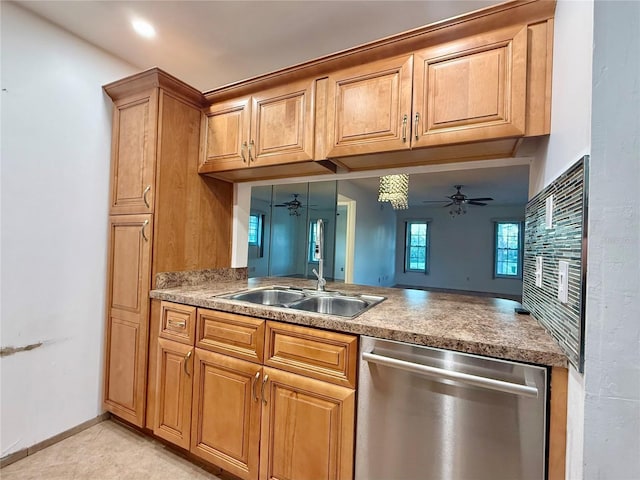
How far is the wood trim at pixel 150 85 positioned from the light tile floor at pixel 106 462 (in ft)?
7.12

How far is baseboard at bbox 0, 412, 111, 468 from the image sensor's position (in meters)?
1.66

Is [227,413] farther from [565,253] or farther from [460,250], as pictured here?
[460,250]

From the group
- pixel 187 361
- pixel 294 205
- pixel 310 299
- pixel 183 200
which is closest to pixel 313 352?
pixel 310 299

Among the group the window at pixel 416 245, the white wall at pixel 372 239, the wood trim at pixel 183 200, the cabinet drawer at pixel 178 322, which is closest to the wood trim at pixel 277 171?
the wood trim at pixel 183 200

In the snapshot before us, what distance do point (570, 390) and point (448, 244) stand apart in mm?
8119

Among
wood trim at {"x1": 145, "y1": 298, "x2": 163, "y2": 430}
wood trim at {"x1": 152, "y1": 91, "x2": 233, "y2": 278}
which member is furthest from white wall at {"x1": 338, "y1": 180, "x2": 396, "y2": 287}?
wood trim at {"x1": 145, "y1": 298, "x2": 163, "y2": 430}

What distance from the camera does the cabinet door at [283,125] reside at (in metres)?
1.71

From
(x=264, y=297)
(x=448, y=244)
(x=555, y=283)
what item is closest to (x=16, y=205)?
(x=264, y=297)

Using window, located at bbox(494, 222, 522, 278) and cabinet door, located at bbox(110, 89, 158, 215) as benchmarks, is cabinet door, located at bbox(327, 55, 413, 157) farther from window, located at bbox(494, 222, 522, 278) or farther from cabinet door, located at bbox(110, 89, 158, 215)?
window, located at bbox(494, 222, 522, 278)

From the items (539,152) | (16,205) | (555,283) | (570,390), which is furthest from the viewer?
(16,205)

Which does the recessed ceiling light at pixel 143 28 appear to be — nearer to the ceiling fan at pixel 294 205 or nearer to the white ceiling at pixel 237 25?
the white ceiling at pixel 237 25

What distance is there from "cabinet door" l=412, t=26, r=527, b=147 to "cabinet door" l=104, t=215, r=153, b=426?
167 centimetres

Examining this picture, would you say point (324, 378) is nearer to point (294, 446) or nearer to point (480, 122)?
point (294, 446)

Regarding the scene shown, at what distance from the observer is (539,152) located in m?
1.43
